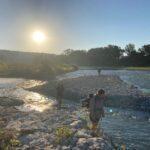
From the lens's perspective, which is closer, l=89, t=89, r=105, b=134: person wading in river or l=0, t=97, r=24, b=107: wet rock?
l=89, t=89, r=105, b=134: person wading in river

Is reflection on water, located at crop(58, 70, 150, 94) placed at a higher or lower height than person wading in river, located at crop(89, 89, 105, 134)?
lower

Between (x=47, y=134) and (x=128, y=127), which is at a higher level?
(x=47, y=134)

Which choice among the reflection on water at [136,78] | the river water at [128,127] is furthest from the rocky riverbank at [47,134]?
the reflection on water at [136,78]

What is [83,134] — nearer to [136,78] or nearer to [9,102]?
[9,102]

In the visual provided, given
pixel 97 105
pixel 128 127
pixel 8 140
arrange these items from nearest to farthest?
pixel 8 140
pixel 97 105
pixel 128 127

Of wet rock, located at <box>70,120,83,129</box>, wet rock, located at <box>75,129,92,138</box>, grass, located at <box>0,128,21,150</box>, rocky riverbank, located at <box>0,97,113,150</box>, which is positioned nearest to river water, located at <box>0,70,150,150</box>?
wet rock, located at <box>70,120,83,129</box>

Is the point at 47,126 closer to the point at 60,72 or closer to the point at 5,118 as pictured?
the point at 5,118

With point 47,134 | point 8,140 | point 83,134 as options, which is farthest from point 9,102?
point 8,140

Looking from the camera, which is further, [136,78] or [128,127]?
[136,78]

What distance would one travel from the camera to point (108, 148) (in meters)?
18.6

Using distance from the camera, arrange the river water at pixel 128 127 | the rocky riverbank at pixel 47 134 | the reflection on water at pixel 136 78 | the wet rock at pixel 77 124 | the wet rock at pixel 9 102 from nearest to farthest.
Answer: the rocky riverbank at pixel 47 134 → the wet rock at pixel 77 124 → the river water at pixel 128 127 → the wet rock at pixel 9 102 → the reflection on water at pixel 136 78

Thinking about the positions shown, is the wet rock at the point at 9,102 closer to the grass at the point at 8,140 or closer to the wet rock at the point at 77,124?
the wet rock at the point at 77,124

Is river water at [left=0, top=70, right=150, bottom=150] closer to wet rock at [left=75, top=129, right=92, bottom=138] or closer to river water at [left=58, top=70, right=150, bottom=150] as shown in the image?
river water at [left=58, top=70, right=150, bottom=150]

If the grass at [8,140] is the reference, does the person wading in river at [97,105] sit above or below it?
above
